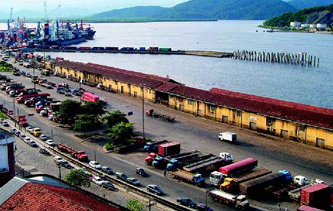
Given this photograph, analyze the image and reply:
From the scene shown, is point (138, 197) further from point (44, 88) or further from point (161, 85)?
point (44, 88)

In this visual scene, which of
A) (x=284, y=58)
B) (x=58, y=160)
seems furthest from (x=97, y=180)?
(x=284, y=58)

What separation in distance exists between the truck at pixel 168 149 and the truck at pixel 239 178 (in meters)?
4.64

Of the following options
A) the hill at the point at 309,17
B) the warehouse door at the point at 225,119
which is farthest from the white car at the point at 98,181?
the hill at the point at 309,17

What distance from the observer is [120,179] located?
21047mm

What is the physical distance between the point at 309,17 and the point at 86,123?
139 meters

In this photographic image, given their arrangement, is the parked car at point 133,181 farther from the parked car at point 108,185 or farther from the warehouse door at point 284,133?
the warehouse door at point 284,133

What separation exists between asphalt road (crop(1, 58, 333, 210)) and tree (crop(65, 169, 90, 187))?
10.0 feet

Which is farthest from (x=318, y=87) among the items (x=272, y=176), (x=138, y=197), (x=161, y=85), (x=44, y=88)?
(x=138, y=197)

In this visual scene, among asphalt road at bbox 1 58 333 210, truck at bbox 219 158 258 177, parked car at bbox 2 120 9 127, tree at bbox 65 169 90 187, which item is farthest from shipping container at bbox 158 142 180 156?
parked car at bbox 2 120 9 127

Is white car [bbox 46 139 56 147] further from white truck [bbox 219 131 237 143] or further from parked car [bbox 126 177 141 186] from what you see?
white truck [bbox 219 131 237 143]

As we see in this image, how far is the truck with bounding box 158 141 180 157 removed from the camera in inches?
955

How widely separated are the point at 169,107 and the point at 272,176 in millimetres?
17445

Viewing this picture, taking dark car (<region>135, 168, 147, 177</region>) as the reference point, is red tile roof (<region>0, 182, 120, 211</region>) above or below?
above

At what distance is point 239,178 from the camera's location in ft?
67.7
